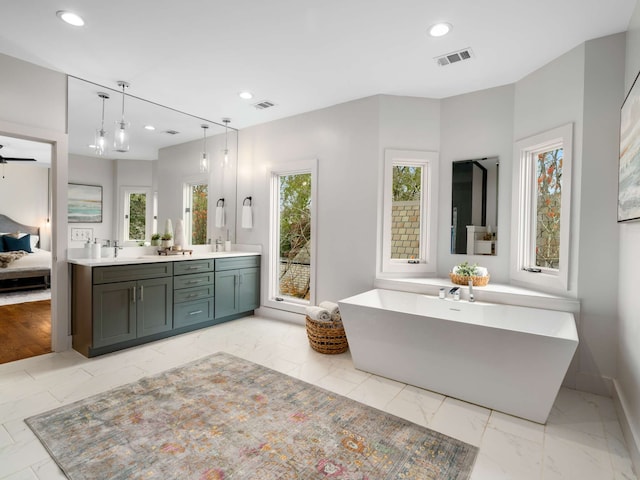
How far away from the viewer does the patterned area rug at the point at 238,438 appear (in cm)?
177

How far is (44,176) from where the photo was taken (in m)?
3.44

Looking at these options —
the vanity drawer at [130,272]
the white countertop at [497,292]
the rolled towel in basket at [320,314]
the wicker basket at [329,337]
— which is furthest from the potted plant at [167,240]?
the white countertop at [497,292]

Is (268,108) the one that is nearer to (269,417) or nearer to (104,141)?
(104,141)

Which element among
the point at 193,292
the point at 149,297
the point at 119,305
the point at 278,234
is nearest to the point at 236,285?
the point at 193,292

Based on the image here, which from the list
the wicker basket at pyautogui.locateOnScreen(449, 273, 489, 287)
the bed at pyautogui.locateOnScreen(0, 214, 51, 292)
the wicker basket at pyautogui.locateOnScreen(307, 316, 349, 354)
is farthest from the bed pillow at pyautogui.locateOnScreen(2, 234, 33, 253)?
the wicker basket at pyautogui.locateOnScreen(449, 273, 489, 287)

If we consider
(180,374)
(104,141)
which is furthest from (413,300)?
(104,141)

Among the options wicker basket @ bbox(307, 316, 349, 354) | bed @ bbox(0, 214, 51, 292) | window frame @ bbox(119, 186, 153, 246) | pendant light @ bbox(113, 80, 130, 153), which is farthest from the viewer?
window frame @ bbox(119, 186, 153, 246)

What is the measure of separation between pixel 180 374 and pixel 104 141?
2513mm

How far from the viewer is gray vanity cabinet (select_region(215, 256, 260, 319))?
14.0 ft

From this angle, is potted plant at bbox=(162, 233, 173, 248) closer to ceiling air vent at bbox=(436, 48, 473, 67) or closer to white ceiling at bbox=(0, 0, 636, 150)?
white ceiling at bbox=(0, 0, 636, 150)

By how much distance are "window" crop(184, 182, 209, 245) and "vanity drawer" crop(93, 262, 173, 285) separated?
871 mm

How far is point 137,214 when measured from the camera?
12.7ft

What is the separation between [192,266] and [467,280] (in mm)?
3029

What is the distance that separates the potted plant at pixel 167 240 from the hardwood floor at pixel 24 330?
1505 mm
